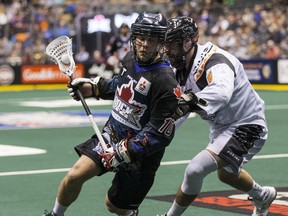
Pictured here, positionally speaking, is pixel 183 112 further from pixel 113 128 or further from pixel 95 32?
pixel 95 32

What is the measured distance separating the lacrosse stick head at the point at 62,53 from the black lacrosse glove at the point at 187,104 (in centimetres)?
101

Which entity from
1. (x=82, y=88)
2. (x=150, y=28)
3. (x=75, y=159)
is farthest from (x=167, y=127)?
(x=75, y=159)

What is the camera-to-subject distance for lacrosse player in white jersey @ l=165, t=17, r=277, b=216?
23.6 ft

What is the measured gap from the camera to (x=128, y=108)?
6.89 metres

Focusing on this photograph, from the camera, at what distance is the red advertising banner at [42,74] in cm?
2786

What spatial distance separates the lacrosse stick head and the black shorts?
2.15ft

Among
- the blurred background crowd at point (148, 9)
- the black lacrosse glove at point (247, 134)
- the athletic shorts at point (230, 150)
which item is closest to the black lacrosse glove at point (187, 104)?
the athletic shorts at point (230, 150)

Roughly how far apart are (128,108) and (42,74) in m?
21.5

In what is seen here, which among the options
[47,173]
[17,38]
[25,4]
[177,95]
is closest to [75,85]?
[177,95]

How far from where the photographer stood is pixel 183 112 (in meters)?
6.79

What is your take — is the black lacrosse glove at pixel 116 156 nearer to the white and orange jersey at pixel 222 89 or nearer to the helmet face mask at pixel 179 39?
the white and orange jersey at pixel 222 89

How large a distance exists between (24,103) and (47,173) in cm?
1155

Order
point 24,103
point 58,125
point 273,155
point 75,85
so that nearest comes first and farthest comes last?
1. point 75,85
2. point 273,155
3. point 58,125
4. point 24,103

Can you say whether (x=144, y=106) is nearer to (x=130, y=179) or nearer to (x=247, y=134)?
(x=130, y=179)
